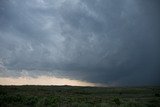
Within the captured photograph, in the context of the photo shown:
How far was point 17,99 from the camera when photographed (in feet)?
145

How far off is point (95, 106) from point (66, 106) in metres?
4.15

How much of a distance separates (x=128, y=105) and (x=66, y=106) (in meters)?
9.33

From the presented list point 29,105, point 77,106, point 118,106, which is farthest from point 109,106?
point 29,105

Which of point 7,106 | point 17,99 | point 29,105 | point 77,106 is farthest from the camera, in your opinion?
point 17,99

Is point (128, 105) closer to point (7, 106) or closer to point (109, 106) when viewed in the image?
point (109, 106)

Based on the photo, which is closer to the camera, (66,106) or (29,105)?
(66,106)

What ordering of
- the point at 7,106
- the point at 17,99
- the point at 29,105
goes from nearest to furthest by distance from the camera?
the point at 7,106
the point at 29,105
the point at 17,99

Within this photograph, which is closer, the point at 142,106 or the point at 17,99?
the point at 142,106

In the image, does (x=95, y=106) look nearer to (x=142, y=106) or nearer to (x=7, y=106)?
(x=142, y=106)

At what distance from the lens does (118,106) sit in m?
36.1

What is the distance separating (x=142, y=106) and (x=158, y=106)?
2.38 meters

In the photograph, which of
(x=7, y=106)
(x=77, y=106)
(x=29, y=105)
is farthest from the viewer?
(x=29, y=105)

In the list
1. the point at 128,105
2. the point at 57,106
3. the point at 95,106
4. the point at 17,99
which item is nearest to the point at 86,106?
the point at 95,106

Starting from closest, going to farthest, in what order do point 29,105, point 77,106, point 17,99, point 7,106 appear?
point 7,106 → point 77,106 → point 29,105 → point 17,99
